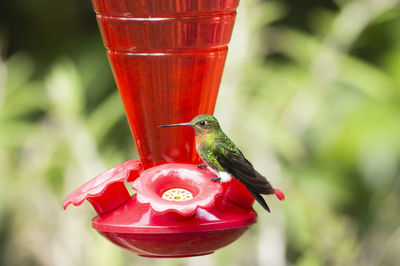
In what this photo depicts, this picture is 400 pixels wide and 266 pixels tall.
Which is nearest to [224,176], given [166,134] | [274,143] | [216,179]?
[216,179]

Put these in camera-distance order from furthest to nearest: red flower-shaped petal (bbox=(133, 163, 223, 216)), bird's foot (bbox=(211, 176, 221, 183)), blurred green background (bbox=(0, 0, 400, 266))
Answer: blurred green background (bbox=(0, 0, 400, 266)), bird's foot (bbox=(211, 176, 221, 183)), red flower-shaped petal (bbox=(133, 163, 223, 216))

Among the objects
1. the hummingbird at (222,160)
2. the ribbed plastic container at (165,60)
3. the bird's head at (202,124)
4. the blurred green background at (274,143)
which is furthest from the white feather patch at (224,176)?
the blurred green background at (274,143)

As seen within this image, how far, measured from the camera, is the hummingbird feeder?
1508 mm

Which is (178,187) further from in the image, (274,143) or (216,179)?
(274,143)

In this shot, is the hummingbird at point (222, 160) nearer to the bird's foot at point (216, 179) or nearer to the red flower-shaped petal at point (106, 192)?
the bird's foot at point (216, 179)

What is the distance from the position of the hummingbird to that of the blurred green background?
134 centimetres

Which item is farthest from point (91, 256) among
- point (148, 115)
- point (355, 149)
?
point (355, 149)

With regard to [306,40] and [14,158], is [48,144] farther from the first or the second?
[306,40]

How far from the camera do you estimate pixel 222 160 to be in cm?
161

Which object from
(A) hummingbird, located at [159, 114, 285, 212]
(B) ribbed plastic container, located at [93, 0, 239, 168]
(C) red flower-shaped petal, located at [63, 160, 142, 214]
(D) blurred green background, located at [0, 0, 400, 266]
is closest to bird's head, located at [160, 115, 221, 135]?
(A) hummingbird, located at [159, 114, 285, 212]

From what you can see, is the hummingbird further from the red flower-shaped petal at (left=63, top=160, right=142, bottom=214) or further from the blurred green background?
the blurred green background

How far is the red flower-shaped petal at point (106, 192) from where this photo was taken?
62.2 inches

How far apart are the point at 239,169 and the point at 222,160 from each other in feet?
0.17

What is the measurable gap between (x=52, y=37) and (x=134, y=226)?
4955 mm
